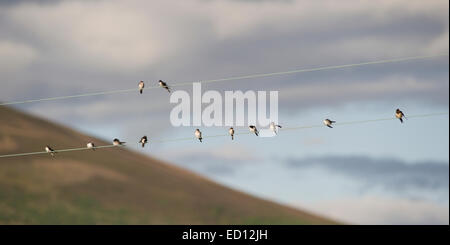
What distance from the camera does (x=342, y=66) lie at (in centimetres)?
4691

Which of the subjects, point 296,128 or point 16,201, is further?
point 16,201

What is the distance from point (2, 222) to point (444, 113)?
14893 cm
